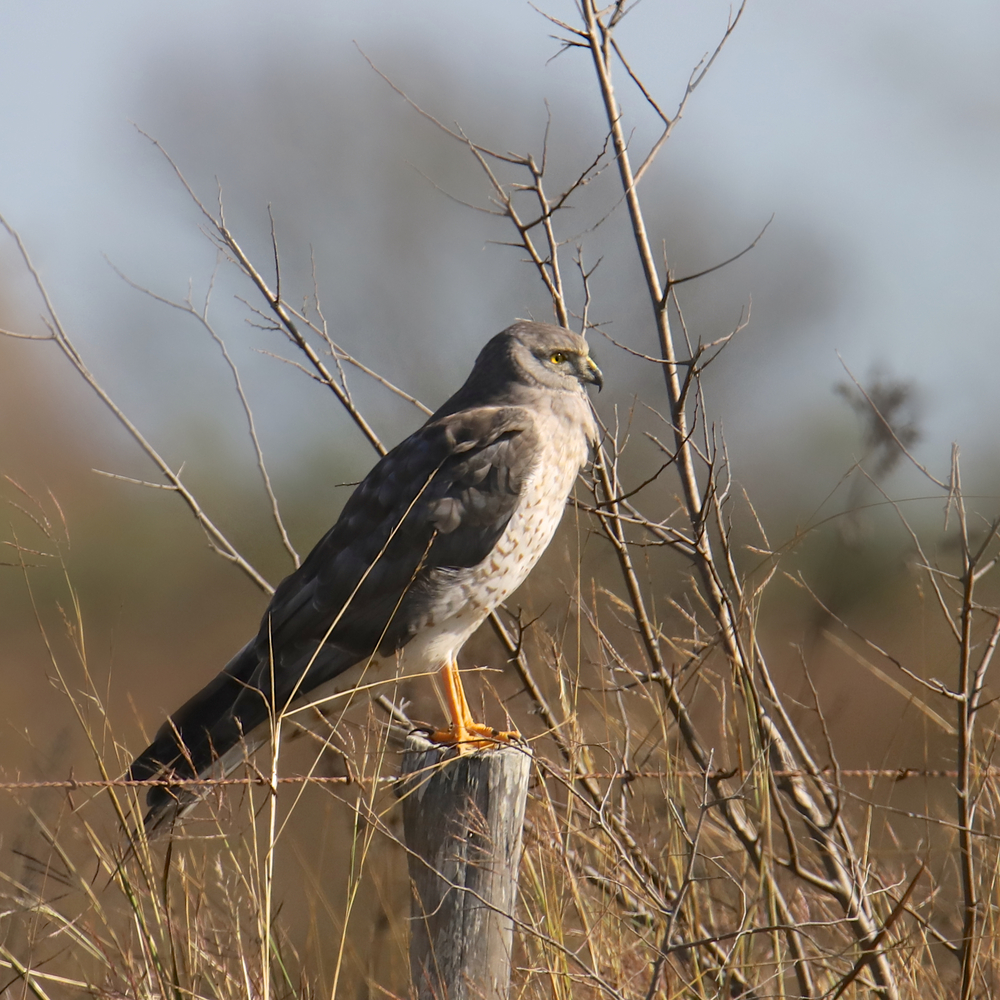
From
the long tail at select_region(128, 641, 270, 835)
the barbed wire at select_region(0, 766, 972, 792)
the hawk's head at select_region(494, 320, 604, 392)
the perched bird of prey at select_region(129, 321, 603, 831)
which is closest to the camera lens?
the barbed wire at select_region(0, 766, 972, 792)

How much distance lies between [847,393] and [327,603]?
1564mm

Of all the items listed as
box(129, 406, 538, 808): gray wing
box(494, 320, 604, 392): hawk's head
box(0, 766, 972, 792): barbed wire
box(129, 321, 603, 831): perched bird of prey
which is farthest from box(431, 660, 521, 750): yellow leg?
box(494, 320, 604, 392): hawk's head

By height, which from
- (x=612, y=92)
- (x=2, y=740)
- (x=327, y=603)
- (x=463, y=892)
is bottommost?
(x=2, y=740)

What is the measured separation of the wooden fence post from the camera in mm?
2104

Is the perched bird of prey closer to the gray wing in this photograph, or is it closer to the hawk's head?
the gray wing

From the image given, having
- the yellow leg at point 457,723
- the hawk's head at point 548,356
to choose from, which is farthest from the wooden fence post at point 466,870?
the hawk's head at point 548,356

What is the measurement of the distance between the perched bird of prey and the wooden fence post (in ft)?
1.99

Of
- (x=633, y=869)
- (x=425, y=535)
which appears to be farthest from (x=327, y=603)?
(x=633, y=869)

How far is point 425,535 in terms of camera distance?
2951 millimetres

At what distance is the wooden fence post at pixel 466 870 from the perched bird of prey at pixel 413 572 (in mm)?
608

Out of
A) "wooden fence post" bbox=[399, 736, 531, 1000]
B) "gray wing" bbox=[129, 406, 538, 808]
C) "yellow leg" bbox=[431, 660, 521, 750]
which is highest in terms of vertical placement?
"gray wing" bbox=[129, 406, 538, 808]

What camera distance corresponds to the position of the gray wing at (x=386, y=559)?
2822mm

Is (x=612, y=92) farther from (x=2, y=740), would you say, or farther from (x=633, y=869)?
(x=2, y=740)

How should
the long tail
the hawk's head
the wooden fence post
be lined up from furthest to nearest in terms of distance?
the hawk's head
the long tail
the wooden fence post
